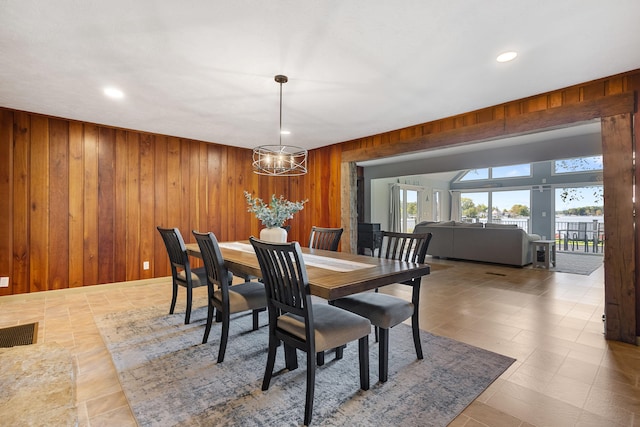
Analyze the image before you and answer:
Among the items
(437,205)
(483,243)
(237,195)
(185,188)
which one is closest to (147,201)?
(185,188)

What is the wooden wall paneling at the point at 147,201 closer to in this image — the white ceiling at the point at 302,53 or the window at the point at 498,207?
the white ceiling at the point at 302,53

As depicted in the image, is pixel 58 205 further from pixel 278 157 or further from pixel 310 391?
pixel 310 391

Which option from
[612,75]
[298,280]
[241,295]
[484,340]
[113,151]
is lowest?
[484,340]

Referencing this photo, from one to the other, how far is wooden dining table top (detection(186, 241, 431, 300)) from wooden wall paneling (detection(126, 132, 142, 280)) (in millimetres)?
2588

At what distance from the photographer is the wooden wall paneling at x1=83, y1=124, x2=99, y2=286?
4.20 meters

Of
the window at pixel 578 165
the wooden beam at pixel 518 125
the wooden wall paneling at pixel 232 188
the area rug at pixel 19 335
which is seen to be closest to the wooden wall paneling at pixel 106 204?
the area rug at pixel 19 335

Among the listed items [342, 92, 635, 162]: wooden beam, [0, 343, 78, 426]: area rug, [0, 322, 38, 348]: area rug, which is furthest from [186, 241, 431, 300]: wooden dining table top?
[342, 92, 635, 162]: wooden beam

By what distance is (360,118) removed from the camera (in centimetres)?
402

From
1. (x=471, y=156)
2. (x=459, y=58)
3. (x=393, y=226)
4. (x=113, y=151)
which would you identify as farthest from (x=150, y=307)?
(x=393, y=226)

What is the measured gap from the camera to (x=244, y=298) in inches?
96.6

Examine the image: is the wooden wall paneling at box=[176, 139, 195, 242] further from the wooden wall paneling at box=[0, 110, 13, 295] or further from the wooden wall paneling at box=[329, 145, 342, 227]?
the wooden wall paneling at box=[329, 145, 342, 227]

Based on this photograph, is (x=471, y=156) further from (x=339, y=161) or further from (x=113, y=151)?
(x=113, y=151)

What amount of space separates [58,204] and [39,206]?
0.18 metres

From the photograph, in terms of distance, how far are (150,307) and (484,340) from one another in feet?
11.5
